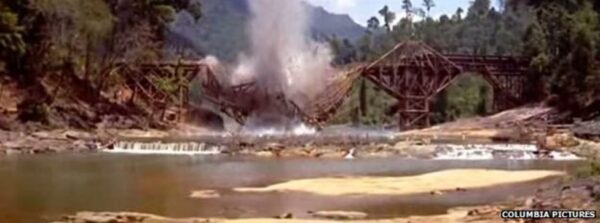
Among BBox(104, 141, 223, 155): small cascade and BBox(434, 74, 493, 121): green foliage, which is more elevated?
BBox(434, 74, 493, 121): green foliage

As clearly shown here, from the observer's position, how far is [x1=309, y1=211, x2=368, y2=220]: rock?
2625cm

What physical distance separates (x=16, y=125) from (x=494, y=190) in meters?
40.3

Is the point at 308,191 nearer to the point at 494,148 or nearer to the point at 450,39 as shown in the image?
the point at 494,148

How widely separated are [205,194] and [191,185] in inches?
138

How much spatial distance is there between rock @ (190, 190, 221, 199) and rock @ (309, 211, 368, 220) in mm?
5927

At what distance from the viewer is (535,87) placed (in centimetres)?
8431


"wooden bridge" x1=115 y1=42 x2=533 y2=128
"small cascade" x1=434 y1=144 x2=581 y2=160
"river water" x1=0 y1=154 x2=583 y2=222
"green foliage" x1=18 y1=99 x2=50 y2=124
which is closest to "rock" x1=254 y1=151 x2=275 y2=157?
"river water" x1=0 y1=154 x2=583 y2=222

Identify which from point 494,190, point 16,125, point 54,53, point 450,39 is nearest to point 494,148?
point 494,190

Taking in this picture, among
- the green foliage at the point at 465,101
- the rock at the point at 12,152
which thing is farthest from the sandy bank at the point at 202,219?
the green foliage at the point at 465,101

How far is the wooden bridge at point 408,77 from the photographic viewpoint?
83.3 m

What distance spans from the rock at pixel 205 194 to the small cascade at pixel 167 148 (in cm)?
2110

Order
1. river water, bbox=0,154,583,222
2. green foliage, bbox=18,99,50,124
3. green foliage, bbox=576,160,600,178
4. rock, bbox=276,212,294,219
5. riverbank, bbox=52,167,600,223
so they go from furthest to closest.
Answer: green foliage, bbox=18,99,50,124 < river water, bbox=0,154,583,222 < green foliage, bbox=576,160,600,178 < rock, bbox=276,212,294,219 < riverbank, bbox=52,167,600,223

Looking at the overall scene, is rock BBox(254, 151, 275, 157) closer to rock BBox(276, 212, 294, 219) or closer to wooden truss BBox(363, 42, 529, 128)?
rock BBox(276, 212, 294, 219)

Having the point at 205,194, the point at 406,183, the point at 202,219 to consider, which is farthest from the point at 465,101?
the point at 202,219
